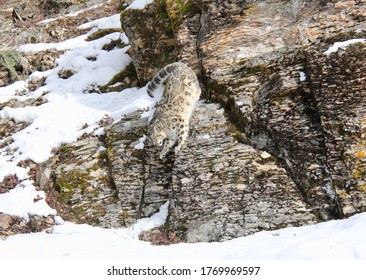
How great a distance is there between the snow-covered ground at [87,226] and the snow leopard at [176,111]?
5.55 feet

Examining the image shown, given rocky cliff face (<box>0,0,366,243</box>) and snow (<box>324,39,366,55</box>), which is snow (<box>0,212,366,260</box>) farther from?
snow (<box>324,39,366,55</box>)

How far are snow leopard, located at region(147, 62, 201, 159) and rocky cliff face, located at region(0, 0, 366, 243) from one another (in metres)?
0.31

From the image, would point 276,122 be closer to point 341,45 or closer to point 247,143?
point 247,143

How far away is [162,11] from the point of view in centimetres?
1467

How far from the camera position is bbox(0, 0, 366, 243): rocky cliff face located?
823 centimetres

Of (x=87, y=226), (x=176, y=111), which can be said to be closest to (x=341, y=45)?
(x=176, y=111)

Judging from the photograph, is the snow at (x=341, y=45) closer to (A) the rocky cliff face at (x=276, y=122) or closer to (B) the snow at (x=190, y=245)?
(A) the rocky cliff face at (x=276, y=122)

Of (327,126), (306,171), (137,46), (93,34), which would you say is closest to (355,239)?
(306,171)

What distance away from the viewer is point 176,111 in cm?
1084

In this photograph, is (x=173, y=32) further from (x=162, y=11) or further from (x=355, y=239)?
(x=355, y=239)

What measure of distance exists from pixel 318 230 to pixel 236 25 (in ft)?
24.3

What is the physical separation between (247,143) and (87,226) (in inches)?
173

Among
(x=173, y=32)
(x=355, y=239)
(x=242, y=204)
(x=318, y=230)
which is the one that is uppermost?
(x=173, y=32)

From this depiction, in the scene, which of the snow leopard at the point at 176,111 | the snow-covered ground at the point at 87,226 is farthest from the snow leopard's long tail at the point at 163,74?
the snow-covered ground at the point at 87,226
